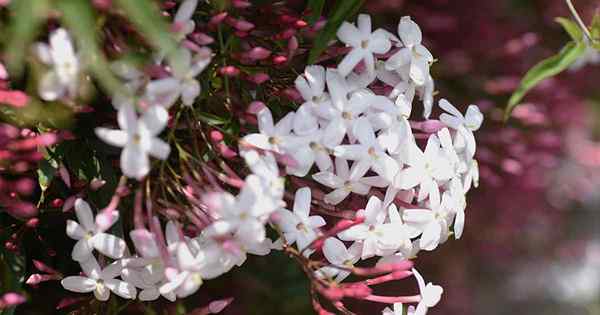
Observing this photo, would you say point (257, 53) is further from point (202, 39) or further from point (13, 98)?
point (13, 98)

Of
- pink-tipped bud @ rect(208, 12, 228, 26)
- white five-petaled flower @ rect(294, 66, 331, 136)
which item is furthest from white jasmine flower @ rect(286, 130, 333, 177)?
pink-tipped bud @ rect(208, 12, 228, 26)

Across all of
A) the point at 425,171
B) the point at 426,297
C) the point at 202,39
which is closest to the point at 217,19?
the point at 202,39

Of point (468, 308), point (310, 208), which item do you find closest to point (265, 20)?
point (310, 208)

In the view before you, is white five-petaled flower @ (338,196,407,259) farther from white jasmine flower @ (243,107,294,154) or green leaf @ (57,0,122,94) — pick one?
green leaf @ (57,0,122,94)

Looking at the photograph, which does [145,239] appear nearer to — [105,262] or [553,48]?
[105,262]

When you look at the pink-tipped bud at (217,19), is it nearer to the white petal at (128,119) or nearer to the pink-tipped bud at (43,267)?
the white petal at (128,119)

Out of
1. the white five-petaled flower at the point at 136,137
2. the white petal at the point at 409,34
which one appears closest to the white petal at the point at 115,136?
the white five-petaled flower at the point at 136,137

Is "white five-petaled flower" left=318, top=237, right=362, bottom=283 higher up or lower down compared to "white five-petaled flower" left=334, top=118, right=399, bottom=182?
lower down
